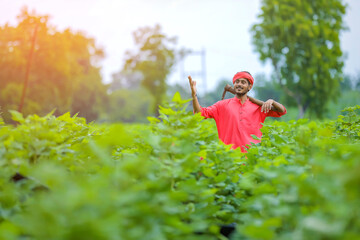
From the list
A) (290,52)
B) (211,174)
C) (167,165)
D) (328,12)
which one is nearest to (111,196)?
(167,165)

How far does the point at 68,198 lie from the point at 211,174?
4.10ft

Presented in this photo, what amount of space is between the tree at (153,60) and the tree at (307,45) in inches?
827

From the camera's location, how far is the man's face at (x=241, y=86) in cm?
504

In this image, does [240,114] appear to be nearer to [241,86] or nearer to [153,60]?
[241,86]

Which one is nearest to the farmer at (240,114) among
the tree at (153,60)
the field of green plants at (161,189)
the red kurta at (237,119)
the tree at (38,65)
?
the red kurta at (237,119)

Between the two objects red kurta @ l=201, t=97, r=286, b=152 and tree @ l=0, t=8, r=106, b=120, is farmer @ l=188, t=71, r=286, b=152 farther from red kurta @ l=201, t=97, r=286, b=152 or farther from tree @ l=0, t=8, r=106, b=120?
tree @ l=0, t=8, r=106, b=120

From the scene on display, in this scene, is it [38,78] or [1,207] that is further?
[38,78]

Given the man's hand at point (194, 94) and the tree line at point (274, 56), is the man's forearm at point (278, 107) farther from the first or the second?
the tree line at point (274, 56)

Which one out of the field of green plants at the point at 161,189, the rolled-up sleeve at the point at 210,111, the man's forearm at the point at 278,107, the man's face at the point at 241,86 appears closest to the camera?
the field of green plants at the point at 161,189

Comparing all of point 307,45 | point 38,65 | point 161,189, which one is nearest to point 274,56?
point 307,45

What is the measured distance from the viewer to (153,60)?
53781mm

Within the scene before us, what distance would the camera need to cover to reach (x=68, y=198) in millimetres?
1284

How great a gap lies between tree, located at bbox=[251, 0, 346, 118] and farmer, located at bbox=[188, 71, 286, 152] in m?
27.0

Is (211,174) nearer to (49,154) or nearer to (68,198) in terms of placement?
(49,154)
